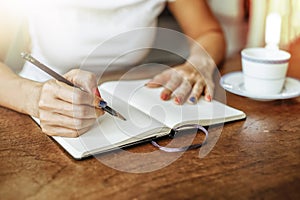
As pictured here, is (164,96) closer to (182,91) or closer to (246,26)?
(182,91)

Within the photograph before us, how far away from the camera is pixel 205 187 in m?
0.73

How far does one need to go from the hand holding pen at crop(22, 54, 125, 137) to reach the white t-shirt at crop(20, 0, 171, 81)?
1.30 feet

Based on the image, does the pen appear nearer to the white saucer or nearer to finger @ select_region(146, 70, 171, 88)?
finger @ select_region(146, 70, 171, 88)

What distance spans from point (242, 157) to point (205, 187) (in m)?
0.14

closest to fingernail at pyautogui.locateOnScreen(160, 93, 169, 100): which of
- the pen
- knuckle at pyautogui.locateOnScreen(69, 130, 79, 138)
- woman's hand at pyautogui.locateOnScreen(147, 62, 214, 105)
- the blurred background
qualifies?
woman's hand at pyautogui.locateOnScreen(147, 62, 214, 105)

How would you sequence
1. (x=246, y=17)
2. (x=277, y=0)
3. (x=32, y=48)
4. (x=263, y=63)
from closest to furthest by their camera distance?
1. (x=263, y=63)
2. (x=32, y=48)
3. (x=277, y=0)
4. (x=246, y=17)

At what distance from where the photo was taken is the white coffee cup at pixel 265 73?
110 cm

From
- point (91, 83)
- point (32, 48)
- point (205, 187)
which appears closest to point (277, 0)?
point (32, 48)

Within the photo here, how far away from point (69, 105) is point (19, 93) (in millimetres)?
191

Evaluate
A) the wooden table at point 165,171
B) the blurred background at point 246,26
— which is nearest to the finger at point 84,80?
the wooden table at point 165,171

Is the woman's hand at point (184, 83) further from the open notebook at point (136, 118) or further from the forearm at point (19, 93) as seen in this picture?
the forearm at point (19, 93)

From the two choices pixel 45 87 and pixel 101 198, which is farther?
pixel 45 87

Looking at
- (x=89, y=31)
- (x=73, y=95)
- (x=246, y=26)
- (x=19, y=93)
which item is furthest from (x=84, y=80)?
(x=246, y=26)

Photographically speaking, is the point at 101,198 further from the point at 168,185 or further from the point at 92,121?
the point at 92,121
